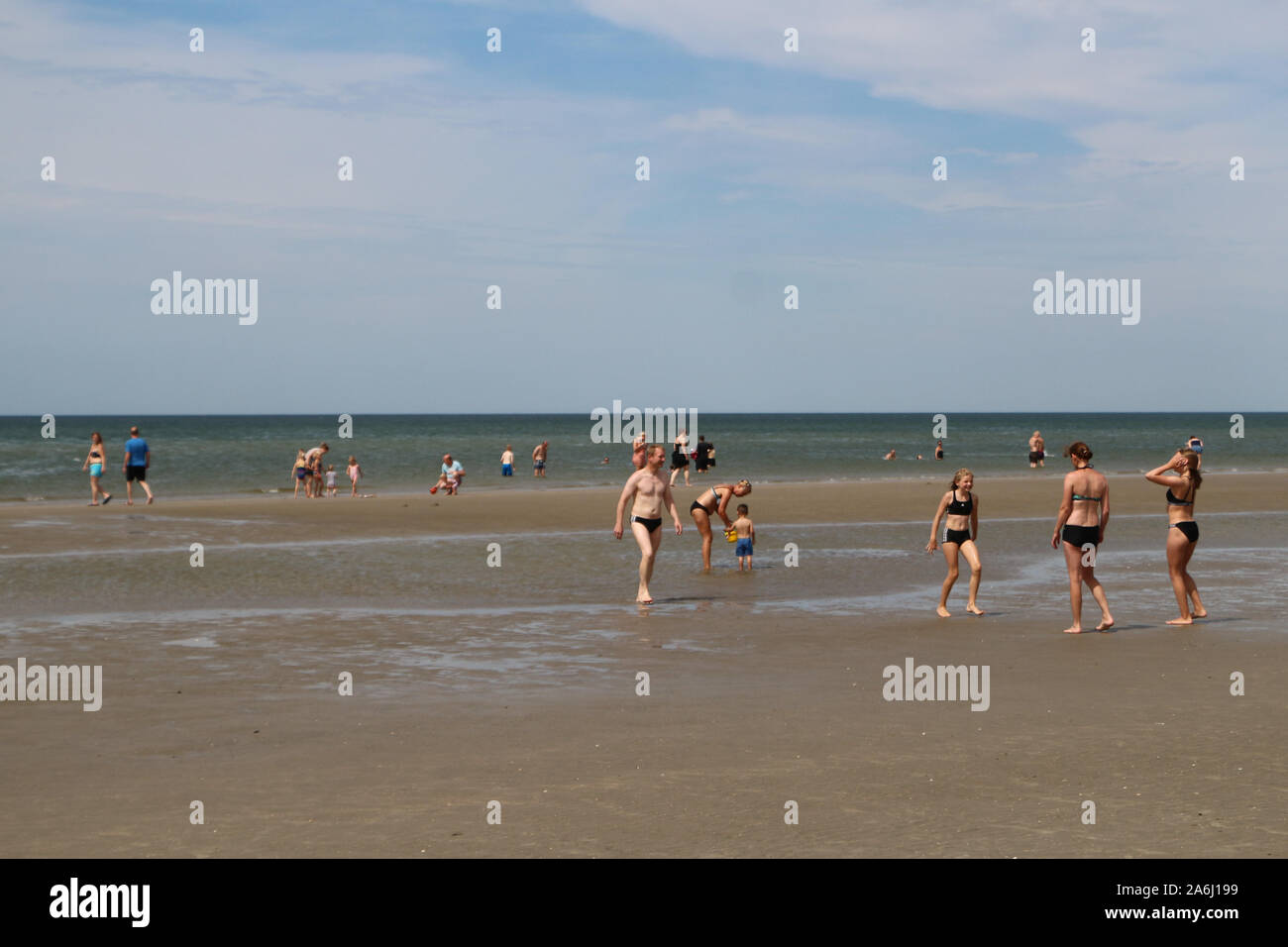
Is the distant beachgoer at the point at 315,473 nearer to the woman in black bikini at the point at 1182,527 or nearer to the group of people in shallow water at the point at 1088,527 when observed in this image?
the group of people in shallow water at the point at 1088,527

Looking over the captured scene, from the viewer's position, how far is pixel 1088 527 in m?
13.1

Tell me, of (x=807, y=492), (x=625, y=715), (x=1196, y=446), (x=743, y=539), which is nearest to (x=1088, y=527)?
(x=625, y=715)

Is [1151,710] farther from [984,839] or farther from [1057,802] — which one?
[984,839]

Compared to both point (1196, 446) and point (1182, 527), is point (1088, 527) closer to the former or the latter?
point (1182, 527)

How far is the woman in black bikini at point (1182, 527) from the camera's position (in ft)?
44.1

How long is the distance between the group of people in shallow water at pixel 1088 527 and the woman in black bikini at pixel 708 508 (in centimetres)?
513

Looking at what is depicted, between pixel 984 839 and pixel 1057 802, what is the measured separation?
0.83m

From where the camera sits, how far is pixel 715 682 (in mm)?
10484

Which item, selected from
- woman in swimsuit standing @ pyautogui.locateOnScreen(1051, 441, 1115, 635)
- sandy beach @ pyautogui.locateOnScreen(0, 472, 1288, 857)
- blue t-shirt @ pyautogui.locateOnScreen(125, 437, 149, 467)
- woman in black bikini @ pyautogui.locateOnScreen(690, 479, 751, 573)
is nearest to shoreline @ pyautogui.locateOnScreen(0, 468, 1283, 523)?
blue t-shirt @ pyautogui.locateOnScreen(125, 437, 149, 467)

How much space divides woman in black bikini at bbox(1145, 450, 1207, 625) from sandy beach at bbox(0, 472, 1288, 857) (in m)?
0.40

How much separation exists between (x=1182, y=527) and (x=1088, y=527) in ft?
4.30

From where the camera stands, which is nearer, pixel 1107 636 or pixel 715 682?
pixel 715 682

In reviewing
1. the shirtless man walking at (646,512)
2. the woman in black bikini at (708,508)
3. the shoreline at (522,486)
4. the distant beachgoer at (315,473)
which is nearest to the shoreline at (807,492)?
the shoreline at (522,486)

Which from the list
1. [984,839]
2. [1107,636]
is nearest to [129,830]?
[984,839]
